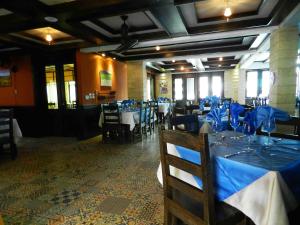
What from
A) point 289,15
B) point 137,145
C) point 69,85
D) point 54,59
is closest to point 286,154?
point 289,15

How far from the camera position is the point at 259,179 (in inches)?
47.2

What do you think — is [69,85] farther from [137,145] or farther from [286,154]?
[286,154]

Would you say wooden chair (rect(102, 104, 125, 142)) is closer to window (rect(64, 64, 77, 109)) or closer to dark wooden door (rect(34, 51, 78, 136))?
dark wooden door (rect(34, 51, 78, 136))

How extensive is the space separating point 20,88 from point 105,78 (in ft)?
8.80

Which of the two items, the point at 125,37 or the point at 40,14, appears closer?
the point at 40,14

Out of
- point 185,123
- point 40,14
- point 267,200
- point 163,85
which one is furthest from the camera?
point 163,85

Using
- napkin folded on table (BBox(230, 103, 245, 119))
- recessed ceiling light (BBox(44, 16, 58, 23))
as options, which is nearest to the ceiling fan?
recessed ceiling light (BBox(44, 16, 58, 23))

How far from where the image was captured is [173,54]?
25.8ft

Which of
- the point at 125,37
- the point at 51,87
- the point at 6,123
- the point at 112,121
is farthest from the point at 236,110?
the point at 51,87

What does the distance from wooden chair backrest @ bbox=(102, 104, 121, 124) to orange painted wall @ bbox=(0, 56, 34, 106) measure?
2772mm

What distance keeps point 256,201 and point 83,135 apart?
18.1ft

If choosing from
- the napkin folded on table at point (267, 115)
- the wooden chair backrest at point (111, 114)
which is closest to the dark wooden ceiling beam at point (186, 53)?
the wooden chair backrest at point (111, 114)

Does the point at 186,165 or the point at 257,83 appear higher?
the point at 257,83

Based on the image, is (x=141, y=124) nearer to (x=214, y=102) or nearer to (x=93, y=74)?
(x=214, y=102)
